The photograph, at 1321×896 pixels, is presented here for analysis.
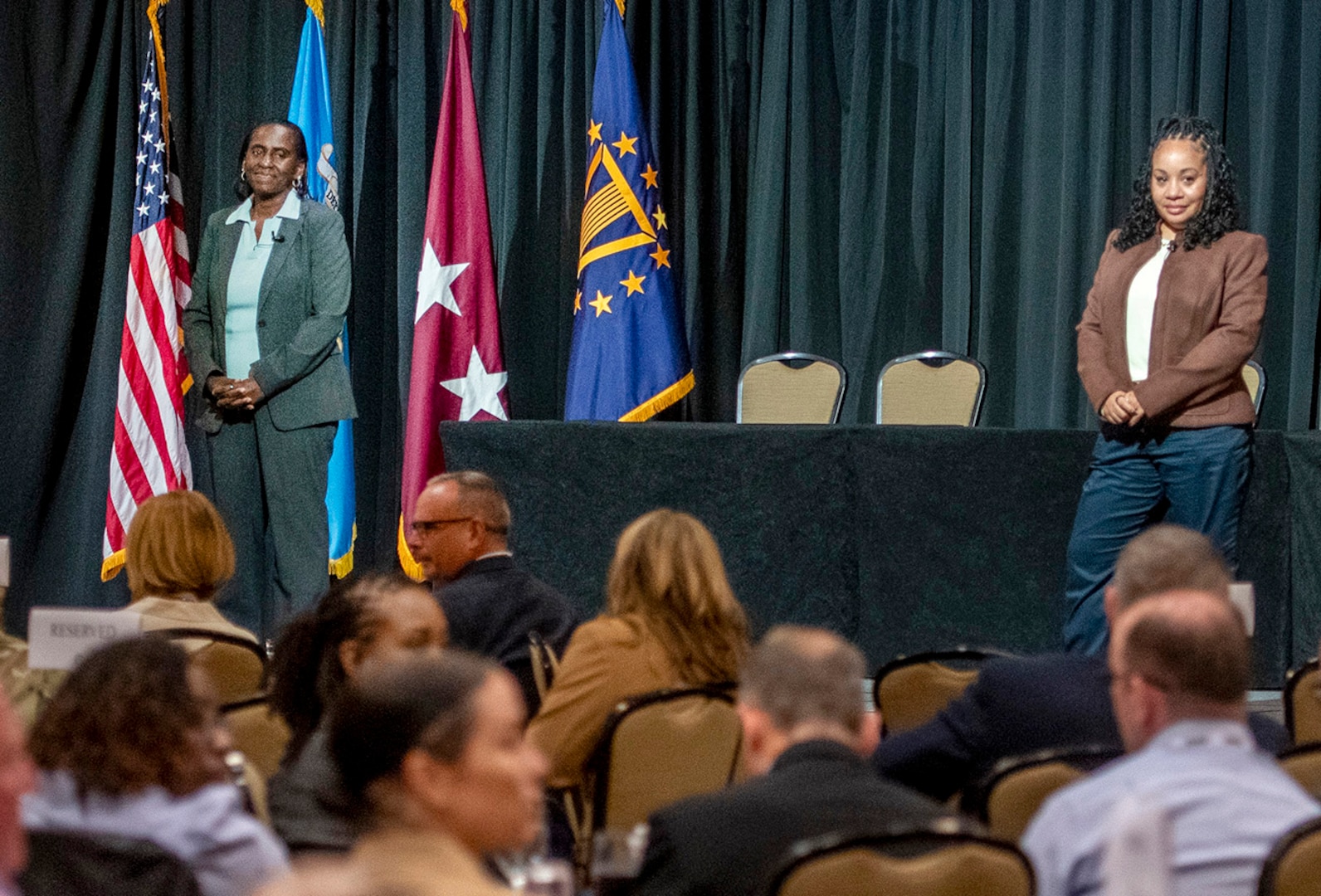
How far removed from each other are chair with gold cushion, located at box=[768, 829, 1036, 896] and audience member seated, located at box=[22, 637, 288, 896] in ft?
2.02

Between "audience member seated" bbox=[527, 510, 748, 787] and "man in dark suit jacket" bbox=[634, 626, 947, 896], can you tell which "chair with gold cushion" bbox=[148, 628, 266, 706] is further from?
"man in dark suit jacket" bbox=[634, 626, 947, 896]

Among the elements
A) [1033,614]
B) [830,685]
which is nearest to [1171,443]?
[1033,614]

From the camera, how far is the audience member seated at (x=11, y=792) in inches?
62.8

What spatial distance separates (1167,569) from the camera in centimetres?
259

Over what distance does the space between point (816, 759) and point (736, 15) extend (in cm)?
617

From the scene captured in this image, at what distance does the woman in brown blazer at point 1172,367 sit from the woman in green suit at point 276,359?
2712mm

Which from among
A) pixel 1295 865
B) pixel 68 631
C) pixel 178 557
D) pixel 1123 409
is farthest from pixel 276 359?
pixel 1295 865

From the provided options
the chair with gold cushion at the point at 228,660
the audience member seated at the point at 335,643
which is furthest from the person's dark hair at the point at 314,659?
the chair with gold cushion at the point at 228,660

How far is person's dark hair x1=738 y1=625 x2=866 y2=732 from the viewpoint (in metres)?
2.06

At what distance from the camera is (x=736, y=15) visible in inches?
301

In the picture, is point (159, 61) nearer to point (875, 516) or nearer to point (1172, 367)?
point (875, 516)

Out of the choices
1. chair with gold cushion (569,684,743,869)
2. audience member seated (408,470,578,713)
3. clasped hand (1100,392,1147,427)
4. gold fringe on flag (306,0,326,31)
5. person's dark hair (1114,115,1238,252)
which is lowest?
chair with gold cushion (569,684,743,869)

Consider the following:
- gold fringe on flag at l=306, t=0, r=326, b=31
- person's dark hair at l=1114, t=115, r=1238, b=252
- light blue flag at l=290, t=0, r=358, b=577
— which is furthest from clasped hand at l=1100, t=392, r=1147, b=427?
gold fringe on flag at l=306, t=0, r=326, b=31

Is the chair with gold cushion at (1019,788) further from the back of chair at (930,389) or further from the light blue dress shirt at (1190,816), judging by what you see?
the back of chair at (930,389)
